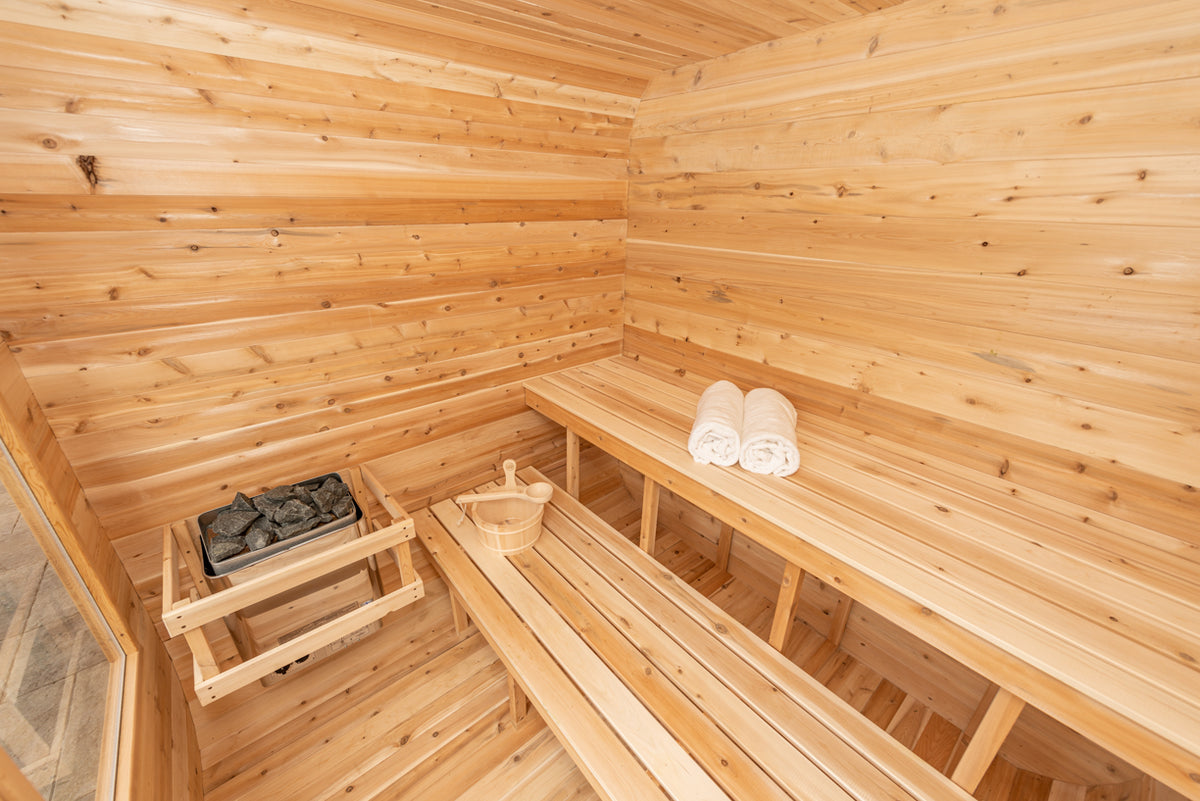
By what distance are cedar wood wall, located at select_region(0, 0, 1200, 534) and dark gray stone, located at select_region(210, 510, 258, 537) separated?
21cm

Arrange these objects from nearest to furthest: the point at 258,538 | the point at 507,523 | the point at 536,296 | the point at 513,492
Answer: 1. the point at 258,538
2. the point at 507,523
3. the point at 513,492
4. the point at 536,296

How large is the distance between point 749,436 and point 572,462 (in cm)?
95

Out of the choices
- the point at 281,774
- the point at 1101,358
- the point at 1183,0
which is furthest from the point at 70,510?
the point at 1183,0

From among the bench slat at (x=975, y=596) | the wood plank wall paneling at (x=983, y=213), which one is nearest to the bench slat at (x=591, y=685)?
the bench slat at (x=975, y=596)

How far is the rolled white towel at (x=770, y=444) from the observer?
155 centimetres

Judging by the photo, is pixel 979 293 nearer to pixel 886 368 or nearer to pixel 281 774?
pixel 886 368

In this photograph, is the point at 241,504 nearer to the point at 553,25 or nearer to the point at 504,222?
the point at 504,222

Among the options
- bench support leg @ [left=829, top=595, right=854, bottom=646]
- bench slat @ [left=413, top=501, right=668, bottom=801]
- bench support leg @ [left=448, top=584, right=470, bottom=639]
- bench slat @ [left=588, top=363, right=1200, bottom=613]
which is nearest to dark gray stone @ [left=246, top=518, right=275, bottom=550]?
bench slat @ [left=413, top=501, right=668, bottom=801]

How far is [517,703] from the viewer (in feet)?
5.30

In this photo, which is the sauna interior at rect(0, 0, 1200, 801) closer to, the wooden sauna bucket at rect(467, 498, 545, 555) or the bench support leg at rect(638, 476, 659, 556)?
the bench support leg at rect(638, 476, 659, 556)

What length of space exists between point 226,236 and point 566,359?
144 centimetres

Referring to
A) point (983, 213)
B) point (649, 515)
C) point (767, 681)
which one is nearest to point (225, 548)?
point (649, 515)

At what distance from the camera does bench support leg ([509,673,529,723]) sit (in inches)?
61.9

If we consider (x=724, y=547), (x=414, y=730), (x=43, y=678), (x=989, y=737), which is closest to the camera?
(x=43, y=678)
